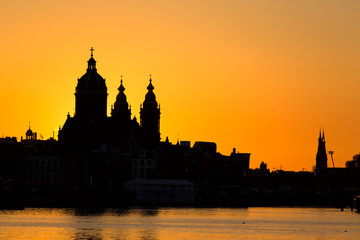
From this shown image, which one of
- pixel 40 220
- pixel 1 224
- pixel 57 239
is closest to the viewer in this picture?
pixel 57 239

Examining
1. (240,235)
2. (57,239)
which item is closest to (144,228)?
(240,235)

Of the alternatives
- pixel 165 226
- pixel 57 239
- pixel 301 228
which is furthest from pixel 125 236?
pixel 301 228

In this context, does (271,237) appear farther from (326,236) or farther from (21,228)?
(21,228)

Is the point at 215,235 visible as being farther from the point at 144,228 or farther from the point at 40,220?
the point at 40,220

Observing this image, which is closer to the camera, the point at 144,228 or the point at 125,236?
the point at 125,236

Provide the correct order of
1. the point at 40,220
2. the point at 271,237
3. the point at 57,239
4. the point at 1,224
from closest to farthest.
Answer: the point at 57,239, the point at 271,237, the point at 1,224, the point at 40,220

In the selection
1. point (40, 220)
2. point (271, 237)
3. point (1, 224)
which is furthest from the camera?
point (40, 220)

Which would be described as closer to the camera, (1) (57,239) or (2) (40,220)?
(1) (57,239)

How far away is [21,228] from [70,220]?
1044 inches

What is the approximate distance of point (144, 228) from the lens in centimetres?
18138

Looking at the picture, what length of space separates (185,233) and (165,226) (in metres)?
16.6

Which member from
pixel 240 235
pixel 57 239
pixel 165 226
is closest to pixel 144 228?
pixel 165 226

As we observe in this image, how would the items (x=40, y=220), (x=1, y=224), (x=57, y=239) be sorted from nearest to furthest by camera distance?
(x=57, y=239) → (x=1, y=224) → (x=40, y=220)

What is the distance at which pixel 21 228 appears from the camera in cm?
17238
